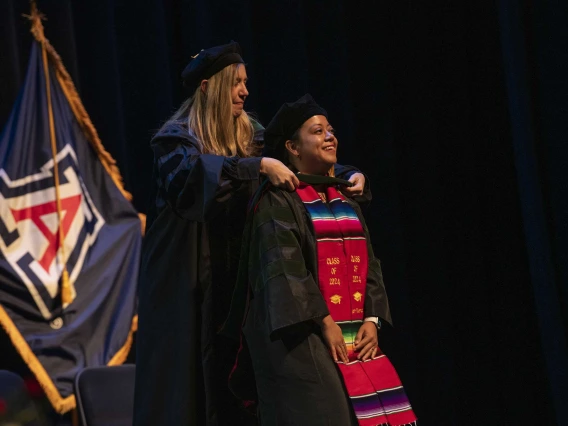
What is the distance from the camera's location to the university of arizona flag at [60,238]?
355 centimetres

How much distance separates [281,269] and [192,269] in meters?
0.42

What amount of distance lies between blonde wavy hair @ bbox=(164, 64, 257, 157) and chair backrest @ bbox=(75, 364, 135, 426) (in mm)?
1188

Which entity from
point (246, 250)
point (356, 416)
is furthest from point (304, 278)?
point (356, 416)

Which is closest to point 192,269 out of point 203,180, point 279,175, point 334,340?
point 203,180

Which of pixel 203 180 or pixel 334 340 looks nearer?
pixel 334 340

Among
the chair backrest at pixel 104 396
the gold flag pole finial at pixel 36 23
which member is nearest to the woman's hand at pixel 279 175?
the chair backrest at pixel 104 396

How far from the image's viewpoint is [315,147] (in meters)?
2.57

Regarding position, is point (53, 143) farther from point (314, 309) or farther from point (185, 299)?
point (314, 309)

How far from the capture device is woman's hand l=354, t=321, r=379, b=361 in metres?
2.36

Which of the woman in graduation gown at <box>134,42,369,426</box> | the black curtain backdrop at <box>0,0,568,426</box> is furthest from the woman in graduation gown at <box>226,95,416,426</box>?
the black curtain backdrop at <box>0,0,568,426</box>

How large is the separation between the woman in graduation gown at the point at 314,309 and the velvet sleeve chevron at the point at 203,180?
0.29ft

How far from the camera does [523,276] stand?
3920 millimetres

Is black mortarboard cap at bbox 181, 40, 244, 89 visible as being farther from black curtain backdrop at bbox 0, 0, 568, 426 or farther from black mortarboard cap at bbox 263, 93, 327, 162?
black curtain backdrop at bbox 0, 0, 568, 426

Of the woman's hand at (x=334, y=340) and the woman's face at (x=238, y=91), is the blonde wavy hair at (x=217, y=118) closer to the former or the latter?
the woman's face at (x=238, y=91)
